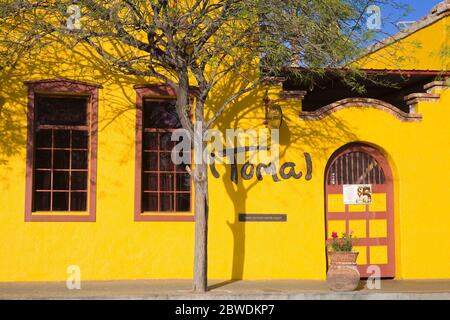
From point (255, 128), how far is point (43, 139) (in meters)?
4.43

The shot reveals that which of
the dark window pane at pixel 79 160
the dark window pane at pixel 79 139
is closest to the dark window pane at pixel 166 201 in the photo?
the dark window pane at pixel 79 160

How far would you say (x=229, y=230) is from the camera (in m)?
14.1

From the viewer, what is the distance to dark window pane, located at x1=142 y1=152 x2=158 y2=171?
14.2m

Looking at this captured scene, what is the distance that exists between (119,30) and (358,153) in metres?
6.13

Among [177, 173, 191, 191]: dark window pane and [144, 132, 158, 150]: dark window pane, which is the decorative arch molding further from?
[144, 132, 158, 150]: dark window pane

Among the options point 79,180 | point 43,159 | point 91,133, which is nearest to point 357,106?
point 91,133

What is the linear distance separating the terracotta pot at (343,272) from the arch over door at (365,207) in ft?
6.36

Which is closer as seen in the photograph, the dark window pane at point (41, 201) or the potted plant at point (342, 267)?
the potted plant at point (342, 267)

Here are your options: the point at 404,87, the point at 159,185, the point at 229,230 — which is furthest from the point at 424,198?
the point at 159,185

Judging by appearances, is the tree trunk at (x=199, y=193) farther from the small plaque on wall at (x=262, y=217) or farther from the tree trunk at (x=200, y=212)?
the small plaque on wall at (x=262, y=217)

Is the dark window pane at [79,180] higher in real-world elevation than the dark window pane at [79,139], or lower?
lower

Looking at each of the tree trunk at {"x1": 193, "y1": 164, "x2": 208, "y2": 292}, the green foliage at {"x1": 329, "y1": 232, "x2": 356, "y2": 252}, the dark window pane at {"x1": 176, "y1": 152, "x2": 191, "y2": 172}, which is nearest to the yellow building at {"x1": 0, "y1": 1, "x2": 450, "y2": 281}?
the dark window pane at {"x1": 176, "y1": 152, "x2": 191, "y2": 172}

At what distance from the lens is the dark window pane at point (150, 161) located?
14.2 meters

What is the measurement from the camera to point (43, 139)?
1384cm
